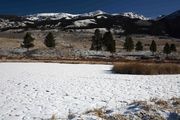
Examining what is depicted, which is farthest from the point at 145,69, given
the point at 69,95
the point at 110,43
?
the point at 110,43

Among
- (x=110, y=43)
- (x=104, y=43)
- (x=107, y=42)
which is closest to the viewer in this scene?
(x=110, y=43)

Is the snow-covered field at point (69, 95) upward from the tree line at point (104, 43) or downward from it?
downward

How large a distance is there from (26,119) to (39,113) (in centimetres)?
90

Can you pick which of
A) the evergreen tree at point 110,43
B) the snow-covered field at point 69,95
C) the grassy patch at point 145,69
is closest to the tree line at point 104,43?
the evergreen tree at point 110,43

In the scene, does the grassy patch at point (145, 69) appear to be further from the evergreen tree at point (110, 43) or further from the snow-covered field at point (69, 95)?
the evergreen tree at point (110, 43)

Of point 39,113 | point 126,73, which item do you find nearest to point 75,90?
point 39,113

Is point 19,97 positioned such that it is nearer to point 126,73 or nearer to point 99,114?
point 99,114

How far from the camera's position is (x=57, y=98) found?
15234 millimetres

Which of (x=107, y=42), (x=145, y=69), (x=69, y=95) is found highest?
(x=107, y=42)

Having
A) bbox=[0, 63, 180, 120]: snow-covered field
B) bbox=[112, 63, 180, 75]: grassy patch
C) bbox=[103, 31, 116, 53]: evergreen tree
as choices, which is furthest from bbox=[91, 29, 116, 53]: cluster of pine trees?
bbox=[0, 63, 180, 120]: snow-covered field

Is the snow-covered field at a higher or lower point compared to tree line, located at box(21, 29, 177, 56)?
lower

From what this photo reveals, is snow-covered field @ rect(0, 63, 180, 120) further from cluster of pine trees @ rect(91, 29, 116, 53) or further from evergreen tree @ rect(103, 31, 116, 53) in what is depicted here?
cluster of pine trees @ rect(91, 29, 116, 53)

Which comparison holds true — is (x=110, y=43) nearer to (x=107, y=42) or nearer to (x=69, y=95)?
(x=107, y=42)

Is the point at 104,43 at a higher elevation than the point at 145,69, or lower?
higher
